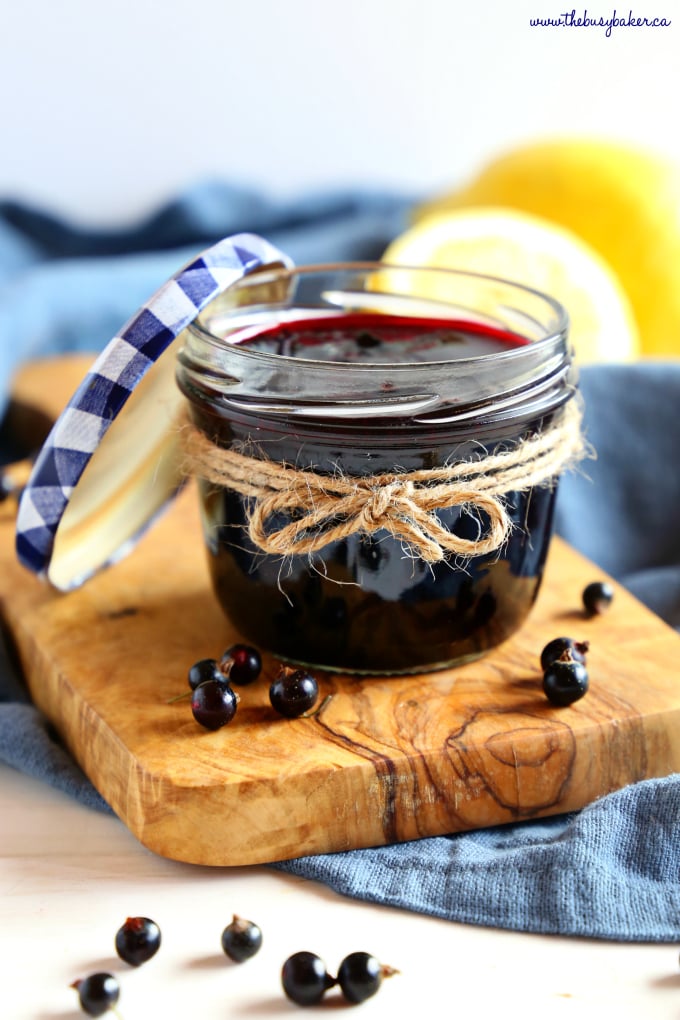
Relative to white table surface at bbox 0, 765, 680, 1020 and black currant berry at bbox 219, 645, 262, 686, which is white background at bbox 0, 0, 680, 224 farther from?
white table surface at bbox 0, 765, 680, 1020

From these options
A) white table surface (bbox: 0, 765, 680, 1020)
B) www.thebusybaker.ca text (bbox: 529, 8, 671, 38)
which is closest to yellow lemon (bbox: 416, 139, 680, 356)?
www.thebusybaker.ca text (bbox: 529, 8, 671, 38)

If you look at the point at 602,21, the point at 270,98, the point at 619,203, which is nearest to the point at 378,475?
the point at 602,21

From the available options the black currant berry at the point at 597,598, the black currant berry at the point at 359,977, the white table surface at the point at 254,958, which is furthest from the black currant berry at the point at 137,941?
the black currant berry at the point at 597,598

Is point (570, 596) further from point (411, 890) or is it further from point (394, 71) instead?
point (394, 71)

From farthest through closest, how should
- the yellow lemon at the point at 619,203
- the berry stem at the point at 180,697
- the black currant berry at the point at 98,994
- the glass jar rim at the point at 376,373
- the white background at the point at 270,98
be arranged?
1. the white background at the point at 270,98
2. the yellow lemon at the point at 619,203
3. the berry stem at the point at 180,697
4. the glass jar rim at the point at 376,373
5. the black currant berry at the point at 98,994

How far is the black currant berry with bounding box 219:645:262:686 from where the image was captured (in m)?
0.86

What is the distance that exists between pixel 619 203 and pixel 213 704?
1103 mm

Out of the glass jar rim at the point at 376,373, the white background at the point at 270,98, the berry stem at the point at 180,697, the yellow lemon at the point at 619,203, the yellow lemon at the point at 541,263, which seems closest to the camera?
the glass jar rim at the point at 376,373

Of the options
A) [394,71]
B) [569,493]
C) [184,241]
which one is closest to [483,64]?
[394,71]

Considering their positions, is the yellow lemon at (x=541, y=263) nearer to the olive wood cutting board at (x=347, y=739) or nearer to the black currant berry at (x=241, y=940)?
the olive wood cutting board at (x=347, y=739)

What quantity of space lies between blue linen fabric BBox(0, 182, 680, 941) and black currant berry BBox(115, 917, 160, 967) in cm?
12

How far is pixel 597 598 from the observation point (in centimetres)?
97

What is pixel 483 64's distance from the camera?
6.45 feet

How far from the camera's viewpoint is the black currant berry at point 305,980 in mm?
637
